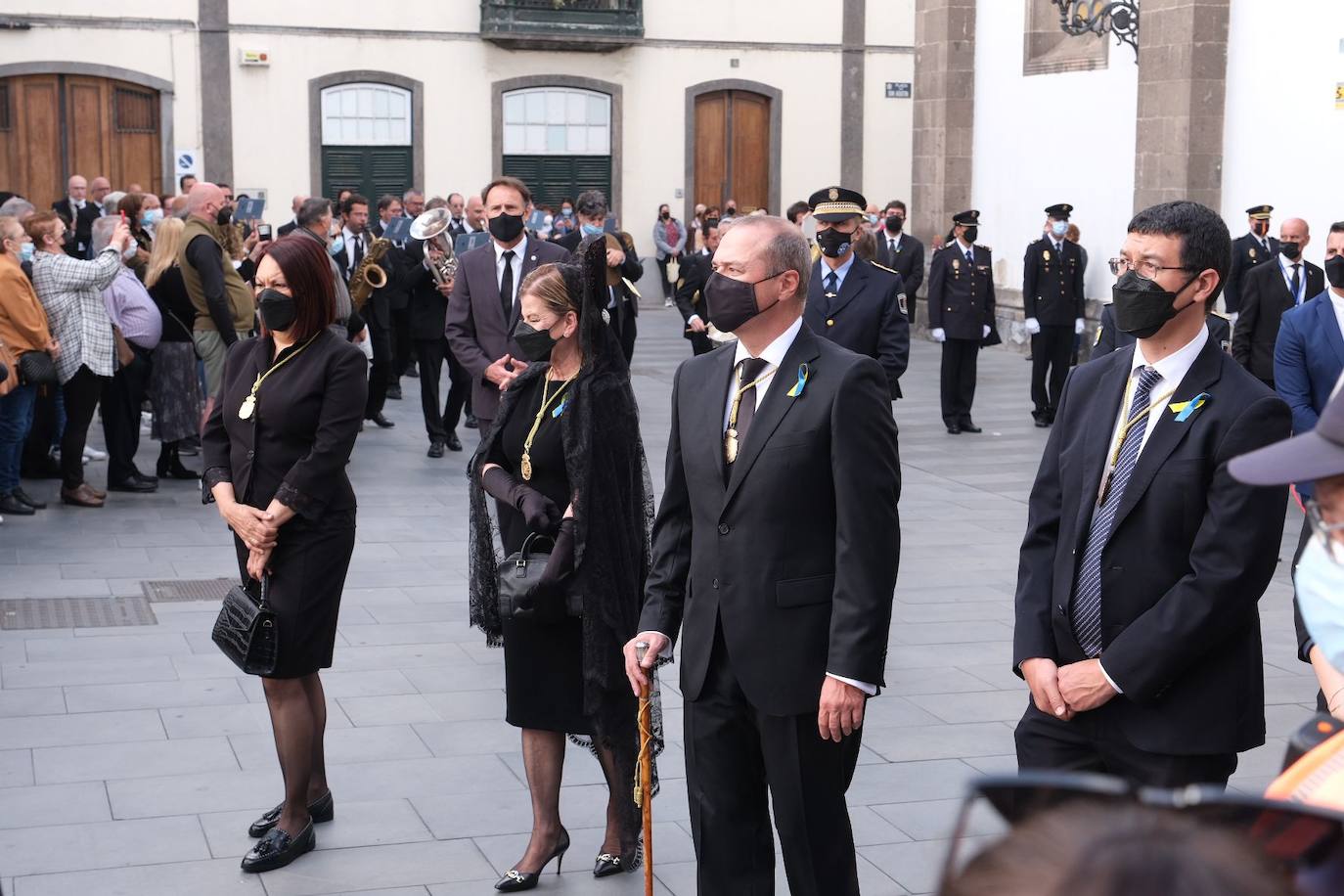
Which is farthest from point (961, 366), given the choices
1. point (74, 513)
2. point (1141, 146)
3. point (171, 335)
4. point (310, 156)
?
point (310, 156)

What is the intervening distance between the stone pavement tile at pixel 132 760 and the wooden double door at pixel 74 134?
2145 centimetres

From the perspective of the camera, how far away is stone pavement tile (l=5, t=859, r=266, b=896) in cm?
476

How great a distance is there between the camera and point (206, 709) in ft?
21.5

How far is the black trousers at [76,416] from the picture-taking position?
10883 millimetres

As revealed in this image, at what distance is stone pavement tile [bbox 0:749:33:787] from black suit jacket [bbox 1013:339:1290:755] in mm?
3583

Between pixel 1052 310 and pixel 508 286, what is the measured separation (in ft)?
25.9

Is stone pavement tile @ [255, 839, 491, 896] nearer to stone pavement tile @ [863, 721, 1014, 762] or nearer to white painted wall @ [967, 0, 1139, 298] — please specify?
stone pavement tile @ [863, 721, 1014, 762]

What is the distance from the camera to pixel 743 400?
399 cm

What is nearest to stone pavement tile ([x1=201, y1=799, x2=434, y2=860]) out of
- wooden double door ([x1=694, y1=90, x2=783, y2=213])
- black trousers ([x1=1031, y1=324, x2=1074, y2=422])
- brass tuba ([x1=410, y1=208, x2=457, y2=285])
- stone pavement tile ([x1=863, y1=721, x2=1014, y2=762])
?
stone pavement tile ([x1=863, y1=721, x2=1014, y2=762])

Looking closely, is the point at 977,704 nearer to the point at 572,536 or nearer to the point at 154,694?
the point at 572,536

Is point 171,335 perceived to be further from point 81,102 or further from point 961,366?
point 81,102

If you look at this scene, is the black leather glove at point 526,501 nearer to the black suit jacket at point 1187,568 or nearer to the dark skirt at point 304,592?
the dark skirt at point 304,592

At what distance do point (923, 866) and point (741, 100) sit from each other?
25.7 metres

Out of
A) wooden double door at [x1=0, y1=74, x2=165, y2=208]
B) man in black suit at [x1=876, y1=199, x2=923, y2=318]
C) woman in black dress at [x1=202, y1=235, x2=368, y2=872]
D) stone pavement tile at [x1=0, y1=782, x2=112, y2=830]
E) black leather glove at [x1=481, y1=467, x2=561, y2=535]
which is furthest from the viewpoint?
wooden double door at [x1=0, y1=74, x2=165, y2=208]
